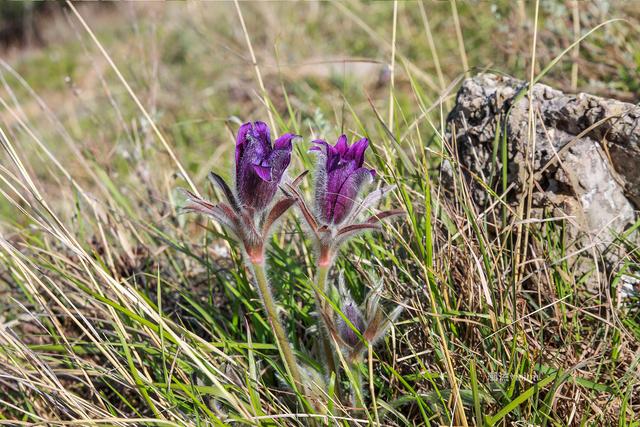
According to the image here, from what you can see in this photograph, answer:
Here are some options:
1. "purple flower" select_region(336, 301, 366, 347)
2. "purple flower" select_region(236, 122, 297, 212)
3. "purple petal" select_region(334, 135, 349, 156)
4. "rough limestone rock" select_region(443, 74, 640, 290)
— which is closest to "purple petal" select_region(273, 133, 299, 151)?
"purple flower" select_region(236, 122, 297, 212)

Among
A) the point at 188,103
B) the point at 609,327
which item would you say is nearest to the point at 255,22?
the point at 188,103

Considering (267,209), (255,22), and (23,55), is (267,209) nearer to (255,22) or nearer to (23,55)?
(255,22)

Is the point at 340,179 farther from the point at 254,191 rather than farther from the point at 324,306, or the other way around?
the point at 324,306

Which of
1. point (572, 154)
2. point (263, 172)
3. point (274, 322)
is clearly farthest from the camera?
point (572, 154)

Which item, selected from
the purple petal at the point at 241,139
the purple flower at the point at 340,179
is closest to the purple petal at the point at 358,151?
the purple flower at the point at 340,179

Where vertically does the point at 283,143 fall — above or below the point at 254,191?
above

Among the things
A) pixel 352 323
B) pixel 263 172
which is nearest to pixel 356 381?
pixel 352 323

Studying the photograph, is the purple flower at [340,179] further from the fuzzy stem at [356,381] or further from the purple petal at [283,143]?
the fuzzy stem at [356,381]
